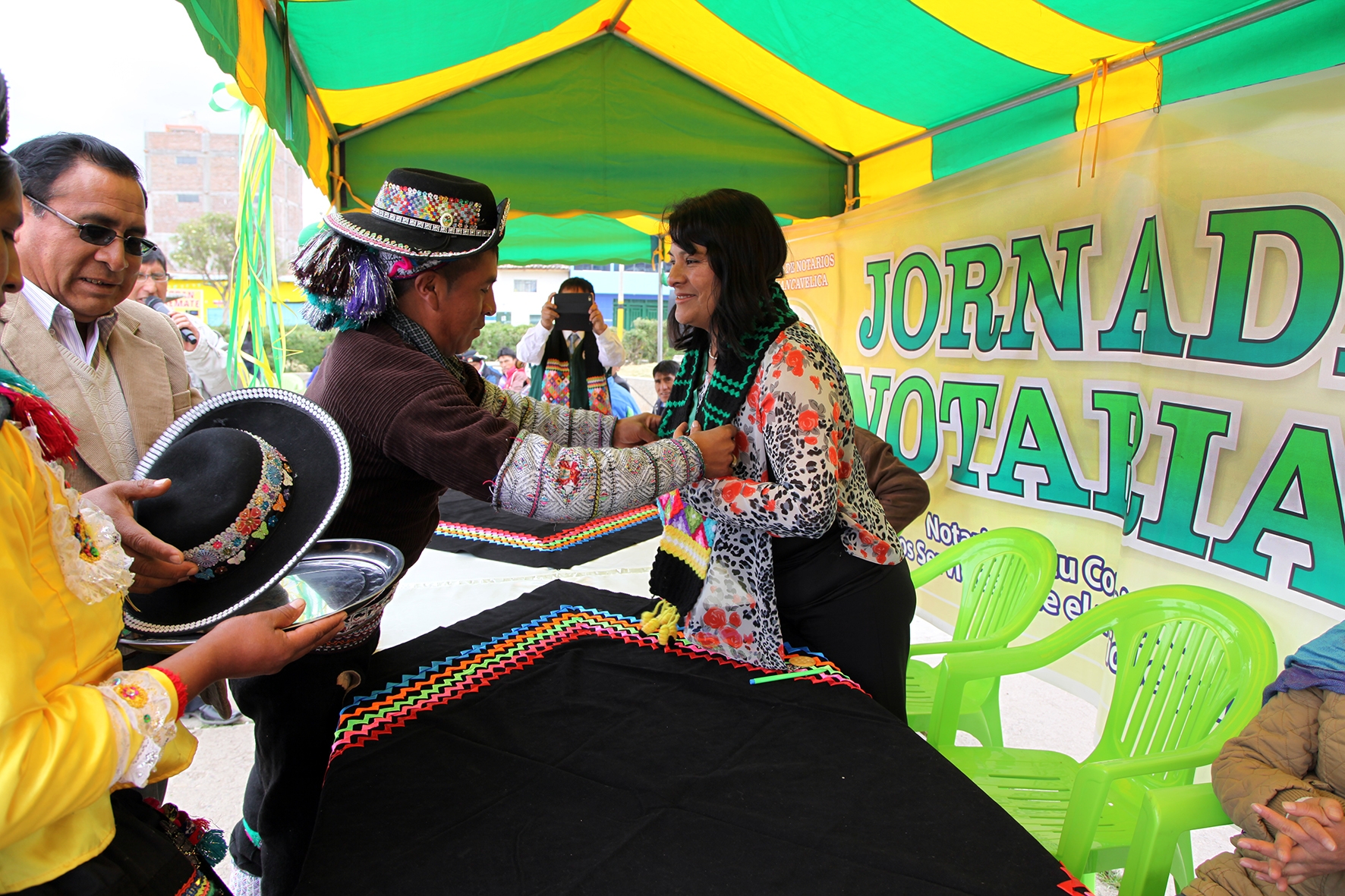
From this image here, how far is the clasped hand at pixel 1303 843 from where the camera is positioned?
1.20 meters

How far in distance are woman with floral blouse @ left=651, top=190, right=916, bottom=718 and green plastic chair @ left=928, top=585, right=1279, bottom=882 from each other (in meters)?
0.46

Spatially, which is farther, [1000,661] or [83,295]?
[1000,661]

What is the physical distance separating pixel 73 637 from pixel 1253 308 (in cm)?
291

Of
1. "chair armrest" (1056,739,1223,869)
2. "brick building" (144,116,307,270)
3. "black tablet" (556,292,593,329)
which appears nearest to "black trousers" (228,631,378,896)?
"chair armrest" (1056,739,1223,869)

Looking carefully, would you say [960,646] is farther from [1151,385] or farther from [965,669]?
[1151,385]

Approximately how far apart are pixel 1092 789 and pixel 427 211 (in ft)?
5.86

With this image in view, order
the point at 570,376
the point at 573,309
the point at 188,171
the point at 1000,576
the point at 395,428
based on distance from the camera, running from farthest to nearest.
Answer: the point at 188,171
the point at 570,376
the point at 573,309
the point at 1000,576
the point at 395,428

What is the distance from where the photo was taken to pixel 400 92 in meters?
3.88

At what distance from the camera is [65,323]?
1440 millimetres

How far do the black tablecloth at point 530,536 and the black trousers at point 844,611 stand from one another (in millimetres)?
2758

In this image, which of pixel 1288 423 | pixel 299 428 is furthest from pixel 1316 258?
pixel 299 428

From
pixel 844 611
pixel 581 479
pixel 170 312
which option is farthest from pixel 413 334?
pixel 170 312

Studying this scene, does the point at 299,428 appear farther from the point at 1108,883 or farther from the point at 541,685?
the point at 1108,883

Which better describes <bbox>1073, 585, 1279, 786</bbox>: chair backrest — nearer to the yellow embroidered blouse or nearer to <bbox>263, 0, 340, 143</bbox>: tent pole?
the yellow embroidered blouse
